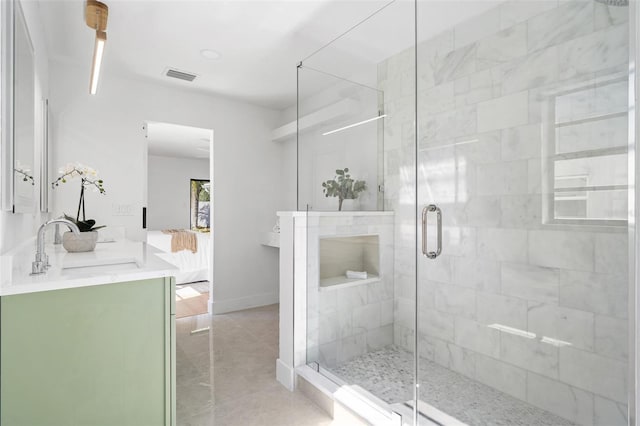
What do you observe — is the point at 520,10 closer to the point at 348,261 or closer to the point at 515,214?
the point at 515,214

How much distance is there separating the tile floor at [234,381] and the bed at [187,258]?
5.52 ft

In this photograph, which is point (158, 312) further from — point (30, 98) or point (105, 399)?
point (30, 98)

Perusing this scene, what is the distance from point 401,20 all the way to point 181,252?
13.8ft

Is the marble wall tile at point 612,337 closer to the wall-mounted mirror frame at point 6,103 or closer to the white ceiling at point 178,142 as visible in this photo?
the wall-mounted mirror frame at point 6,103

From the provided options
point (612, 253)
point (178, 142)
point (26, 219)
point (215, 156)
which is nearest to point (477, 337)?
point (612, 253)

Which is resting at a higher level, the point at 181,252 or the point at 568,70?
the point at 568,70

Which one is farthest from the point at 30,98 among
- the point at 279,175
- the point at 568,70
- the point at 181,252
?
the point at 181,252

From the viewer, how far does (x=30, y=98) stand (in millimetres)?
1675

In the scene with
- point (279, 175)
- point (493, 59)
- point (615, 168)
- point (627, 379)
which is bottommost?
point (627, 379)

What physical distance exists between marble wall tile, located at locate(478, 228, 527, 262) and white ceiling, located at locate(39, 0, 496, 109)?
1.22 m

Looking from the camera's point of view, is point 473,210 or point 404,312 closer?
point 473,210

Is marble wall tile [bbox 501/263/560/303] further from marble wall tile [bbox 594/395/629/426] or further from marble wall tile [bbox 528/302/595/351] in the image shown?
marble wall tile [bbox 594/395/629/426]

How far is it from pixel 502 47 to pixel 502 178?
69 centimetres

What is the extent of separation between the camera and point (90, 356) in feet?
4.29
